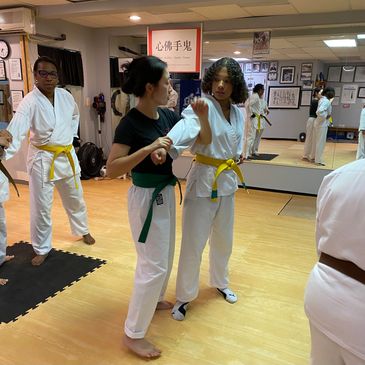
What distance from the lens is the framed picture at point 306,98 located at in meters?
5.15

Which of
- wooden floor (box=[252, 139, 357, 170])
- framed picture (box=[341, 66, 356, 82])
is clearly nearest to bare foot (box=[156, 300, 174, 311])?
wooden floor (box=[252, 139, 357, 170])

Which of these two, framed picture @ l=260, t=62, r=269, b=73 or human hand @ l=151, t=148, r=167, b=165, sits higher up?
framed picture @ l=260, t=62, r=269, b=73

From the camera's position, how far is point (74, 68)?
17.6 feet

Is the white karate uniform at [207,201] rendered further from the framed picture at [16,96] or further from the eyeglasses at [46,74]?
the framed picture at [16,96]

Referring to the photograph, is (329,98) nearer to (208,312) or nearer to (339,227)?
(208,312)

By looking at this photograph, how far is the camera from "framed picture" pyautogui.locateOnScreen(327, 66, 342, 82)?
477cm

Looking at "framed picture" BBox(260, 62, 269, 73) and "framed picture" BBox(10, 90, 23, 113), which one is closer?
"framed picture" BBox(10, 90, 23, 113)

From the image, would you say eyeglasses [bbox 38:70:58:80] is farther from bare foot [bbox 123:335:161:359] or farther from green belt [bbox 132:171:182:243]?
bare foot [bbox 123:335:161:359]

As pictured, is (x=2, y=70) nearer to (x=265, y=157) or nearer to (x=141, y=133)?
(x=265, y=157)

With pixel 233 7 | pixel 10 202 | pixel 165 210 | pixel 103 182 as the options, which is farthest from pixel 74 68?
pixel 165 210

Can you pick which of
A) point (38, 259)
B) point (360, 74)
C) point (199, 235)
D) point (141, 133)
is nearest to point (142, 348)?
point (199, 235)

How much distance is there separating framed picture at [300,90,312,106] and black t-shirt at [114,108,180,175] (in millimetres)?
4074

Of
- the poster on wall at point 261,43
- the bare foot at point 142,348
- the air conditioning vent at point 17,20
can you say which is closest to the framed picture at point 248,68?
the poster on wall at point 261,43

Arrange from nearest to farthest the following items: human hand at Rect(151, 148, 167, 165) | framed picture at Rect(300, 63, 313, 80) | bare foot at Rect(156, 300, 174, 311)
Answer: human hand at Rect(151, 148, 167, 165) < bare foot at Rect(156, 300, 174, 311) < framed picture at Rect(300, 63, 313, 80)
